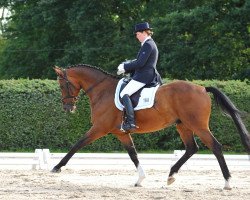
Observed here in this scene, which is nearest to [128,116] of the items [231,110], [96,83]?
[96,83]

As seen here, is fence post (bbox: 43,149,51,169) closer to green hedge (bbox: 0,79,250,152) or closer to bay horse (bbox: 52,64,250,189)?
bay horse (bbox: 52,64,250,189)

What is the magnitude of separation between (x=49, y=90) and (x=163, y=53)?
9.56 m

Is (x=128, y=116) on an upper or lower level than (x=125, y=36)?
upper

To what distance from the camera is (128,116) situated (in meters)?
10.5

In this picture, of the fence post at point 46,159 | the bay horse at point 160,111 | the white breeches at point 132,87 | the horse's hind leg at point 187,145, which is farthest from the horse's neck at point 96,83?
the fence post at point 46,159

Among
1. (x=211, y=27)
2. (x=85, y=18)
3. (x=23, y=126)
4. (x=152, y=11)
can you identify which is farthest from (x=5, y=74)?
(x=23, y=126)

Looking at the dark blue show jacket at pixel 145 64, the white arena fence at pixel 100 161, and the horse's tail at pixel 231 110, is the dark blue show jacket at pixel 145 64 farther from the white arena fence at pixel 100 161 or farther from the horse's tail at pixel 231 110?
the white arena fence at pixel 100 161

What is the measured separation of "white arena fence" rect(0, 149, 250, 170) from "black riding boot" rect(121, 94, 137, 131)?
3491 millimetres

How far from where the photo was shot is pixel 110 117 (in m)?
10.7

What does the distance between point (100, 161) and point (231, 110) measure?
4294 mm

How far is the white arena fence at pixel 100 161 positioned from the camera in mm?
13664

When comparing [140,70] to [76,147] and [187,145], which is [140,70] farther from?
[76,147]

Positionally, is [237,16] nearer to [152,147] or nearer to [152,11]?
[152,11]

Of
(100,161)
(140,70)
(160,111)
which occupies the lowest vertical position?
(100,161)
